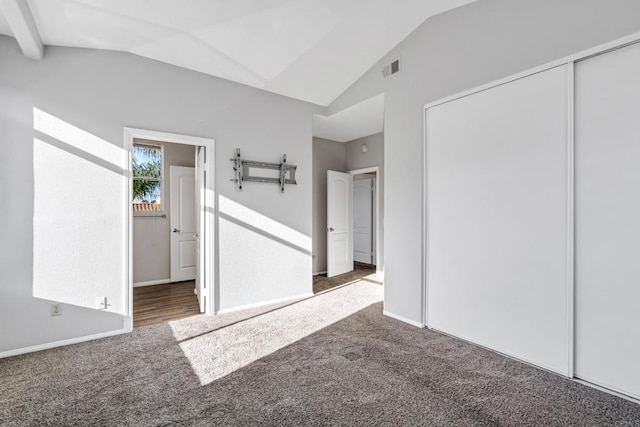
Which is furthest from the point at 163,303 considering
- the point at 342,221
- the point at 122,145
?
the point at 342,221

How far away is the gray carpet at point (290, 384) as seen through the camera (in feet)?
6.15

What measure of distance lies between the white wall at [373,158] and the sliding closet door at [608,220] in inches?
138

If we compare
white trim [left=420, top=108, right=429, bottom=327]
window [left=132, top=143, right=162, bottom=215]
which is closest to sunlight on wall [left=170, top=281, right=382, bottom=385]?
white trim [left=420, top=108, right=429, bottom=327]

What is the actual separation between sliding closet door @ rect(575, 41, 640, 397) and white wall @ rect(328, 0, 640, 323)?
0.28 m

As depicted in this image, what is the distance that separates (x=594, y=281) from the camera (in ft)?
7.11

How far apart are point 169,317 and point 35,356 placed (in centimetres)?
119

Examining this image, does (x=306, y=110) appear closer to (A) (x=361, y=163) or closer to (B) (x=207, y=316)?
(A) (x=361, y=163)

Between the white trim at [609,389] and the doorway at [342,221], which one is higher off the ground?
the doorway at [342,221]

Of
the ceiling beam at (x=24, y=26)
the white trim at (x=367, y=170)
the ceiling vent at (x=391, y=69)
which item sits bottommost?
the white trim at (x=367, y=170)

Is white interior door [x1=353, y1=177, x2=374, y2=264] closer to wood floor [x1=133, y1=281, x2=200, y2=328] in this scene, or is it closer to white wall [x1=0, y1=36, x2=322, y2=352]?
white wall [x1=0, y1=36, x2=322, y2=352]

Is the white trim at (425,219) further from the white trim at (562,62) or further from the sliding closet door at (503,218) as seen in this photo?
the white trim at (562,62)

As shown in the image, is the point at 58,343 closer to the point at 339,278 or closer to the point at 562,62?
the point at 339,278

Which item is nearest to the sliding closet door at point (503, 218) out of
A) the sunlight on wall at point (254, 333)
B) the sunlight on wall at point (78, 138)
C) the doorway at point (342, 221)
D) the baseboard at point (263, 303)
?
the sunlight on wall at point (254, 333)

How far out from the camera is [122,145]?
3.17 meters
